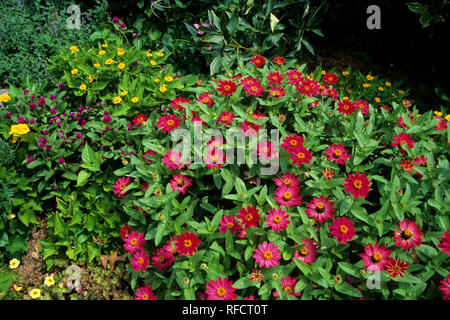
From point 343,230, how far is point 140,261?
108 centimetres

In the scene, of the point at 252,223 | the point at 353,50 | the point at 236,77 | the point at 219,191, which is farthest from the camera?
the point at 353,50

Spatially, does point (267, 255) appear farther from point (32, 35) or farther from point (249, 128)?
point (32, 35)


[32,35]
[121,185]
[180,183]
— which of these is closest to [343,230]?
[180,183]

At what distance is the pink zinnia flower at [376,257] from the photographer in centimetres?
174

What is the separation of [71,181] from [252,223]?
1.46 meters

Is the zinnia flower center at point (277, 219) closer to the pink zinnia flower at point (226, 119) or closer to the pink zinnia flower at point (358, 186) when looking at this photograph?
the pink zinnia flower at point (358, 186)

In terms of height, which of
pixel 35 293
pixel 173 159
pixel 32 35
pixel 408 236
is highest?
pixel 32 35

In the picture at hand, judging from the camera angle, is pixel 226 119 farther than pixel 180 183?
Yes

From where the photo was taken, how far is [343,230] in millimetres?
1786

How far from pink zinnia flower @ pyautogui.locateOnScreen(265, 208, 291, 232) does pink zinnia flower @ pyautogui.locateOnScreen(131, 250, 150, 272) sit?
2.26ft

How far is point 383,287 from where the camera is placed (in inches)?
68.3

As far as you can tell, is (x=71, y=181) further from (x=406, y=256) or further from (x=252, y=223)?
(x=406, y=256)

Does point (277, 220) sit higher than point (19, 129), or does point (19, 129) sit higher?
point (19, 129)
